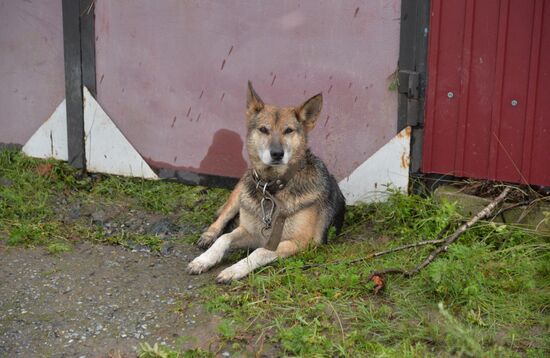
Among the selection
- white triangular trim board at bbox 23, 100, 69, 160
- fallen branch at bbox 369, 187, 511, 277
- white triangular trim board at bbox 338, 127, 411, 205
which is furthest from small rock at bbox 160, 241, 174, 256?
white triangular trim board at bbox 23, 100, 69, 160

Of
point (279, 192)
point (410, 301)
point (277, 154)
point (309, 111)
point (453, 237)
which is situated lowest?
point (410, 301)

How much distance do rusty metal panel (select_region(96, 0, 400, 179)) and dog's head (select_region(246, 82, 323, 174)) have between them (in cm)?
74

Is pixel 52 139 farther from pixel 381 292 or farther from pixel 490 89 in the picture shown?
pixel 490 89

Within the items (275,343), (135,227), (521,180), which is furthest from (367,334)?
(135,227)

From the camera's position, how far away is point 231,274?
16.2 feet

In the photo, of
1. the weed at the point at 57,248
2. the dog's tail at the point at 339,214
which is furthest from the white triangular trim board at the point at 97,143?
the dog's tail at the point at 339,214

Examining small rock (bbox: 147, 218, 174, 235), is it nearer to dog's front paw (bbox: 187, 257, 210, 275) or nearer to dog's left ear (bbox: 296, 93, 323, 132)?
dog's front paw (bbox: 187, 257, 210, 275)

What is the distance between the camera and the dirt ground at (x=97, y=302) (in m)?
4.21

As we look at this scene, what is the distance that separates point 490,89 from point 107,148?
135 inches

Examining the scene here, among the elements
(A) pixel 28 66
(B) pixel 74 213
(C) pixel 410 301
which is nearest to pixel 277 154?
(C) pixel 410 301

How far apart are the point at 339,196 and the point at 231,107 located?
1.30 meters

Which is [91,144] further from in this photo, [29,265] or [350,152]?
[350,152]

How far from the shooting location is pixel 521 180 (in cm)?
566

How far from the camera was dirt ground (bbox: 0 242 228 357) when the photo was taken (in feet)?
13.8
